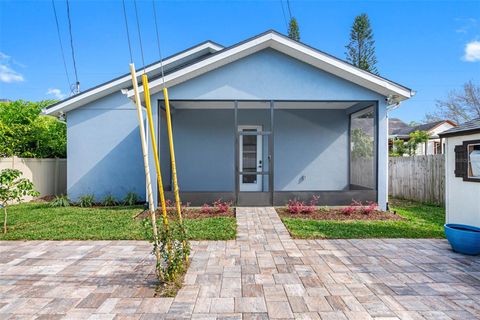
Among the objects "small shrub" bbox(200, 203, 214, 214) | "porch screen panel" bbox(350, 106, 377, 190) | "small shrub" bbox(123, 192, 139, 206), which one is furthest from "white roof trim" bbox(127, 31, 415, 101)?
"small shrub" bbox(123, 192, 139, 206)

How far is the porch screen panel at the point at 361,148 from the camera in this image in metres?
9.56

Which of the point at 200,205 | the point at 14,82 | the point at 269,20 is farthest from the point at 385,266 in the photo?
the point at 14,82

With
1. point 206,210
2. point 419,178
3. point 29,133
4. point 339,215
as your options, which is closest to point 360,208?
point 339,215

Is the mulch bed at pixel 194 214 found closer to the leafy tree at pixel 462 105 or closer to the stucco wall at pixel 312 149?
the stucco wall at pixel 312 149

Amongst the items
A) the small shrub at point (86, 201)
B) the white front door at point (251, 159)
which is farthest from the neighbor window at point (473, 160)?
the small shrub at point (86, 201)

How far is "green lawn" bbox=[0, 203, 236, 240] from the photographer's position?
5598 millimetres

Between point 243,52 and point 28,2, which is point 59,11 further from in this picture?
point 243,52

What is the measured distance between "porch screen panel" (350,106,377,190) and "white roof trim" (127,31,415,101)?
1396 millimetres

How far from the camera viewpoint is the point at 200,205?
27.5 feet

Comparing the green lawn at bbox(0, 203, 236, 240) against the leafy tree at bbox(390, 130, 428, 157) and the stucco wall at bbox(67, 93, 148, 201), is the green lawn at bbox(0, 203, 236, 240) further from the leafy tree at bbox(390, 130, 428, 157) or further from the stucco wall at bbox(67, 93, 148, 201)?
the leafy tree at bbox(390, 130, 428, 157)

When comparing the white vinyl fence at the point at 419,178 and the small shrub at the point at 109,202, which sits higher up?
the white vinyl fence at the point at 419,178

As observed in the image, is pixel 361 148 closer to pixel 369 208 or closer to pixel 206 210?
pixel 369 208

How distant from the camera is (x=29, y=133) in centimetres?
1148

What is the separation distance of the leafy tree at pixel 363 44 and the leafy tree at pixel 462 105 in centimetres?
863
